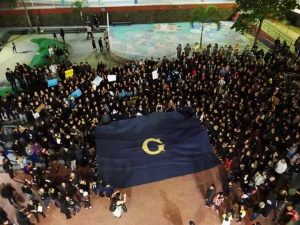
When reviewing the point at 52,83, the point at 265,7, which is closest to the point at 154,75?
the point at 52,83

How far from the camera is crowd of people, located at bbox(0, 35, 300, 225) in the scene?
1055 centimetres

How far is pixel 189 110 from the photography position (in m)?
14.2

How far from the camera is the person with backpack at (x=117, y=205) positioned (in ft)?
33.5

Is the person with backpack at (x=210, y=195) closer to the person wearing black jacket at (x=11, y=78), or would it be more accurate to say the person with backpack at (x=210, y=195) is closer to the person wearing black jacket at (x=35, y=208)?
the person wearing black jacket at (x=35, y=208)

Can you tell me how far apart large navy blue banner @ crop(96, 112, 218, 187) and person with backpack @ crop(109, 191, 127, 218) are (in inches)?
41.3

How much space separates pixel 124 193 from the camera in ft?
37.8

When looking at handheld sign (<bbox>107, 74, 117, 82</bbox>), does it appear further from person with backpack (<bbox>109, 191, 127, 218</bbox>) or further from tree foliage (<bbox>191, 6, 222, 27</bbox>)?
tree foliage (<bbox>191, 6, 222, 27</bbox>)

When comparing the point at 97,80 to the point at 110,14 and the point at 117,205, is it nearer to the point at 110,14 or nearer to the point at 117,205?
the point at 117,205

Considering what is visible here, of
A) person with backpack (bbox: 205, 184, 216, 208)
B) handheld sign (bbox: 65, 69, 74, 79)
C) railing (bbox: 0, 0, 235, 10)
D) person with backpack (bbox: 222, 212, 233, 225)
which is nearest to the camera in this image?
person with backpack (bbox: 222, 212, 233, 225)

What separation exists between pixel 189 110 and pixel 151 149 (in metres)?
2.97

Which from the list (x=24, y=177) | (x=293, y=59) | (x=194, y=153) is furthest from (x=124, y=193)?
(x=293, y=59)

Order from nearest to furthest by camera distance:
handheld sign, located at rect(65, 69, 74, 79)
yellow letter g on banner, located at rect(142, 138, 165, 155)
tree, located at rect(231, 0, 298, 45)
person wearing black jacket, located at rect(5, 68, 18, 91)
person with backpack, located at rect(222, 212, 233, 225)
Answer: person with backpack, located at rect(222, 212, 233, 225), yellow letter g on banner, located at rect(142, 138, 165, 155), handheld sign, located at rect(65, 69, 74, 79), person wearing black jacket, located at rect(5, 68, 18, 91), tree, located at rect(231, 0, 298, 45)

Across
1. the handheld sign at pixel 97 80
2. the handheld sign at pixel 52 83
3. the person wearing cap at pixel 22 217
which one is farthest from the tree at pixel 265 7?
the person wearing cap at pixel 22 217

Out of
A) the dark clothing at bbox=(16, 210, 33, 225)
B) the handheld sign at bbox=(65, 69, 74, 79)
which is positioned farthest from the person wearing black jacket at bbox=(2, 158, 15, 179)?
the handheld sign at bbox=(65, 69, 74, 79)
